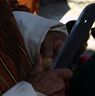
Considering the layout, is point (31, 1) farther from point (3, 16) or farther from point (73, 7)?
point (3, 16)

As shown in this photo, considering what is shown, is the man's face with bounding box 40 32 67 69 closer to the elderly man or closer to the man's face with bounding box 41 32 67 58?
the man's face with bounding box 41 32 67 58

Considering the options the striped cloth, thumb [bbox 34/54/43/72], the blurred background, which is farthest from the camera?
the blurred background

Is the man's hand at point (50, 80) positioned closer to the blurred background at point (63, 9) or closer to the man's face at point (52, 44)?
the man's face at point (52, 44)

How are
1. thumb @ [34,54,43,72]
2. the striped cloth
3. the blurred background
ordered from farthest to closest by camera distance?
the blurred background < thumb @ [34,54,43,72] < the striped cloth

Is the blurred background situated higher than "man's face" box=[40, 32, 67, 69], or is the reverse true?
"man's face" box=[40, 32, 67, 69]

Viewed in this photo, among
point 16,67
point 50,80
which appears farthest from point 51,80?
point 16,67

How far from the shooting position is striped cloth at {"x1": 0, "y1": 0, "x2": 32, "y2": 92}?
37.6 inches

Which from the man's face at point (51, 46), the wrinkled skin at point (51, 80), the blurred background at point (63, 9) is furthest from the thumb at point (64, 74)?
the blurred background at point (63, 9)

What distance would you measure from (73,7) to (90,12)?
3655 mm

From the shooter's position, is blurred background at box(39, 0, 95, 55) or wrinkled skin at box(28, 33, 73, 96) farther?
blurred background at box(39, 0, 95, 55)

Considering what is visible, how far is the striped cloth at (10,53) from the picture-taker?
3.13 ft

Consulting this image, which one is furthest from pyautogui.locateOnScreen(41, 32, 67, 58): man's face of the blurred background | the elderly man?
the blurred background

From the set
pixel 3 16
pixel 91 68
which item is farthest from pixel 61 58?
pixel 3 16

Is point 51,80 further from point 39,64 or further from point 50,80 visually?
point 39,64
